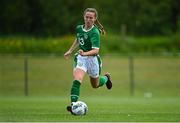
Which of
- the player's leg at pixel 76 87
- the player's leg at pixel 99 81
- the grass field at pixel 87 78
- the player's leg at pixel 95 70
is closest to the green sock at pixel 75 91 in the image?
the player's leg at pixel 76 87

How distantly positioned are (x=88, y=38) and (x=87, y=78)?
73.1ft

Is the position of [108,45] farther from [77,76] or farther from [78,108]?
[78,108]

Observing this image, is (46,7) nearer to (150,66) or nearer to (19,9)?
(19,9)

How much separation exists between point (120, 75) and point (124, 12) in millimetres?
23021

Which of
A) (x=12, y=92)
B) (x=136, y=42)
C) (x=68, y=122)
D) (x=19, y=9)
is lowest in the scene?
(x=68, y=122)

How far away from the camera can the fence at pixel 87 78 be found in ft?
133

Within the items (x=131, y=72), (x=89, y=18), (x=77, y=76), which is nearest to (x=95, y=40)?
(x=89, y=18)

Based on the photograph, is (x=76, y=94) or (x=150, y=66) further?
(x=150, y=66)

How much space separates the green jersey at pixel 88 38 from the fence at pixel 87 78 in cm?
2092

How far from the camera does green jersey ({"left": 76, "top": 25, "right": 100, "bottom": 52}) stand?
1870 cm

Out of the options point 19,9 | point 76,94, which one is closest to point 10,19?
point 19,9

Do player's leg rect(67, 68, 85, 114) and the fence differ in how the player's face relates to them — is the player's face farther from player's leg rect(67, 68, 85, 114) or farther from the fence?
the fence

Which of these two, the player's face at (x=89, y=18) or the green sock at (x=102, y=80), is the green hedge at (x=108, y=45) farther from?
the player's face at (x=89, y=18)

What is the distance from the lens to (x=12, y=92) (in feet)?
134
